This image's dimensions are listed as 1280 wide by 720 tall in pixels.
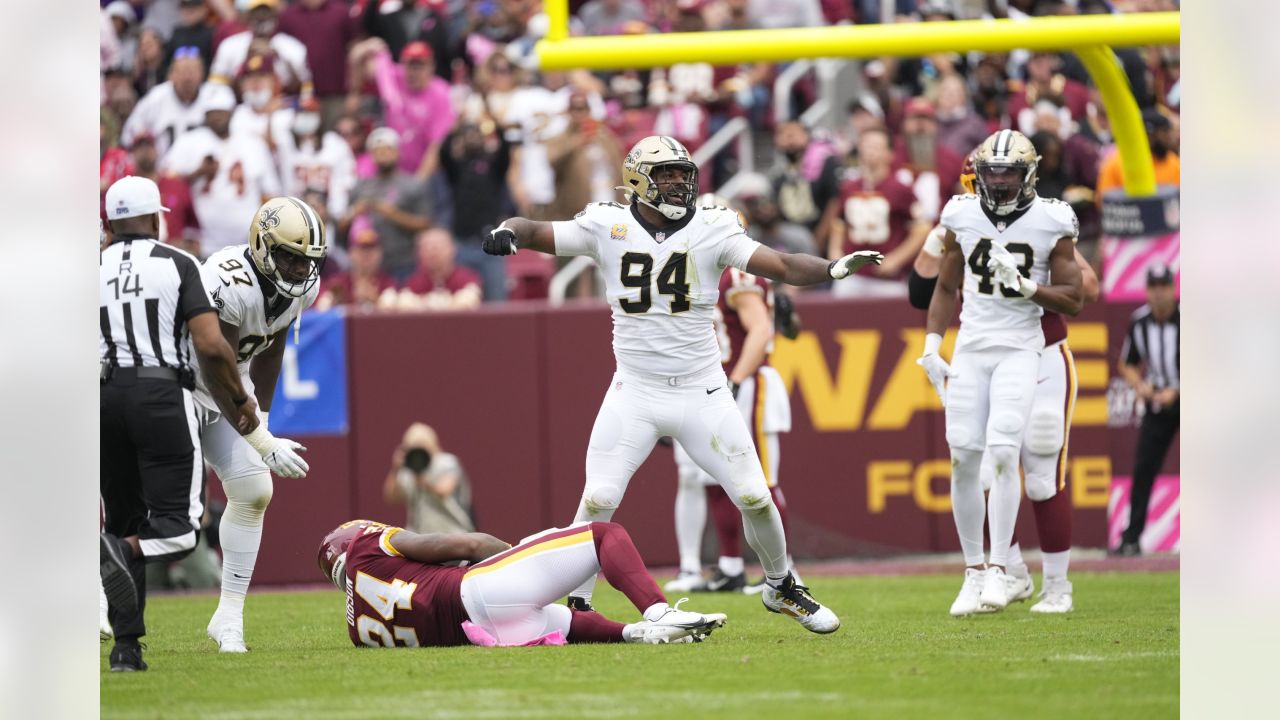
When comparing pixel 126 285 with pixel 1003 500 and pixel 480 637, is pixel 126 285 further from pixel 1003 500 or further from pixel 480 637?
pixel 1003 500

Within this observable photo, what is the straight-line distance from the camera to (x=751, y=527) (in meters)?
7.05

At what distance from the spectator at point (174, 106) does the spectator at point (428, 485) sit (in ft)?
11.9

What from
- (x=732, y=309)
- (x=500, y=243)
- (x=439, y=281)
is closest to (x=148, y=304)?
(x=500, y=243)

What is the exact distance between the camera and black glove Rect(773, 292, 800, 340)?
9.88m

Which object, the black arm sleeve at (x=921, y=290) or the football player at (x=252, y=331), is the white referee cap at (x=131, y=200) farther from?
the black arm sleeve at (x=921, y=290)

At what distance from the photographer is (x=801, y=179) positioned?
43.7 ft

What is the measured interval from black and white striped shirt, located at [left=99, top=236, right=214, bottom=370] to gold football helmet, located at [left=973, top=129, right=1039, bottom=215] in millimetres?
3438

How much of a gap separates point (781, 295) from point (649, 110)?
Answer: 14.2ft

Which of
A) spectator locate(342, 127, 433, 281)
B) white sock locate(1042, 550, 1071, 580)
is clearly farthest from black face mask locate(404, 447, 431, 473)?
white sock locate(1042, 550, 1071, 580)

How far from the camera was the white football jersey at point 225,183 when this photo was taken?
13.1 meters

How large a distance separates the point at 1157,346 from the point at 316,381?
5.46 meters

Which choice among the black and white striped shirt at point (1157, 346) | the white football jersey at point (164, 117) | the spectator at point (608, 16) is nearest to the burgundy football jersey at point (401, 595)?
the black and white striped shirt at point (1157, 346)
